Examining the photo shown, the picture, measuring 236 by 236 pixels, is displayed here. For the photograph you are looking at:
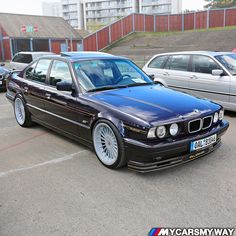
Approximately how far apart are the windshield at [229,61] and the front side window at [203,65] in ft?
0.59

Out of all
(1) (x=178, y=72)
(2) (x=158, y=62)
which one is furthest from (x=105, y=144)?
(2) (x=158, y=62)

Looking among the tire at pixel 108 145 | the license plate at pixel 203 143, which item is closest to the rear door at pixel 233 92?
the license plate at pixel 203 143

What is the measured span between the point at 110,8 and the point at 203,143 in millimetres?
99587

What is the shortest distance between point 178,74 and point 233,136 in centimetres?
278

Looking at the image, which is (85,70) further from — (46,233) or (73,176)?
(46,233)

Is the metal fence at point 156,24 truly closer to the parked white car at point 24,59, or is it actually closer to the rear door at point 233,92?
the parked white car at point 24,59

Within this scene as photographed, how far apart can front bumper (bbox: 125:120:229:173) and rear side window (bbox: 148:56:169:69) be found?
4.91 metres

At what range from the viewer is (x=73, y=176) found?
3.80 m

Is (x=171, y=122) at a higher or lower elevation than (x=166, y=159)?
higher

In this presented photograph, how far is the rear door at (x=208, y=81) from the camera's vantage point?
6594mm

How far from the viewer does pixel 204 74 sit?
6.98 meters

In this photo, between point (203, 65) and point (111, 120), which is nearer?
point (111, 120)

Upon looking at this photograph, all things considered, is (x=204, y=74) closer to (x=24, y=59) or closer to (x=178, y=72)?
(x=178, y=72)

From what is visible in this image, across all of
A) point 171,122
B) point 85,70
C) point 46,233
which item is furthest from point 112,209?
point 85,70
